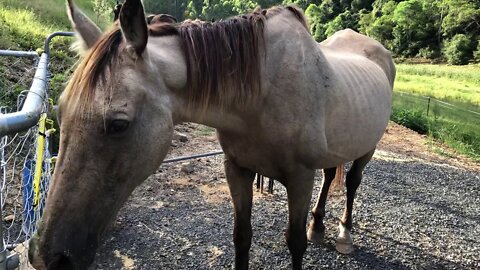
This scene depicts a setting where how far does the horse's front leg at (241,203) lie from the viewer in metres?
2.56

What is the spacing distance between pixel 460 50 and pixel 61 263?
140 ft

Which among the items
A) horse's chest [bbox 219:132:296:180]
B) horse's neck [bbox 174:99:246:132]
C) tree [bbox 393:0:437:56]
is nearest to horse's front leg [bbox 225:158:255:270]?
horse's chest [bbox 219:132:296:180]

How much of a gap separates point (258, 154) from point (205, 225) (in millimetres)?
2065

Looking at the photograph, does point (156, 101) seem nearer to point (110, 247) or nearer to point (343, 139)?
point (343, 139)

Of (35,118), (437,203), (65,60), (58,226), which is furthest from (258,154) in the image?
(65,60)

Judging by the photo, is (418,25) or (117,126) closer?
(117,126)

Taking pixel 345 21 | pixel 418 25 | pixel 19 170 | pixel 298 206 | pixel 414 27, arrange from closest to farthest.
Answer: pixel 298 206
pixel 19 170
pixel 414 27
pixel 418 25
pixel 345 21

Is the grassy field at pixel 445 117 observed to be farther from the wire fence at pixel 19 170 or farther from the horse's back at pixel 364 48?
the wire fence at pixel 19 170

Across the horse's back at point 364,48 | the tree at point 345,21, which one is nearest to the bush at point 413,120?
the horse's back at point 364,48

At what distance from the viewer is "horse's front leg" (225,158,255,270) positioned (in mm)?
2555

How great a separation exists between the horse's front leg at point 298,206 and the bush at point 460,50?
39.2m

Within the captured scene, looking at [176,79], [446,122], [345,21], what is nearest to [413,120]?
[446,122]

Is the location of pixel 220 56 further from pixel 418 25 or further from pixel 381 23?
pixel 381 23

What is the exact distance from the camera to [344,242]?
12.1 ft
